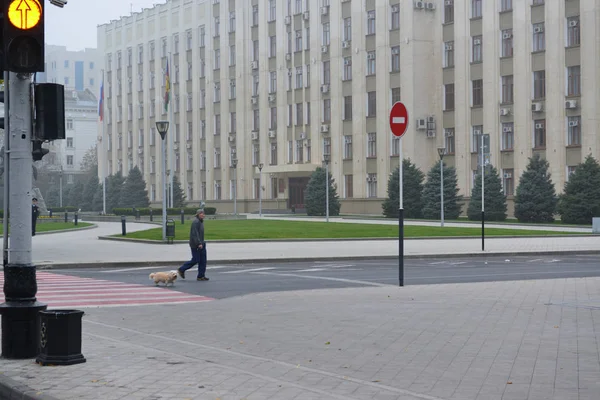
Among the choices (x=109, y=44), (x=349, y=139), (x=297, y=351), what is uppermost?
(x=109, y=44)

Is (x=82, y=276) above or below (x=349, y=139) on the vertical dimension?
below

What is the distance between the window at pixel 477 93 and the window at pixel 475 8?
4.86 m

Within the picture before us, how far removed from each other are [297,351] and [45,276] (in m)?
14.0

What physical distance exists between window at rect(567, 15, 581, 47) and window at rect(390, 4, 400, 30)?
53.6 ft

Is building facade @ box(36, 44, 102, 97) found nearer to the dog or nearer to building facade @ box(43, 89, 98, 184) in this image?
building facade @ box(43, 89, 98, 184)

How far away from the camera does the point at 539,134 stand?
6619 cm

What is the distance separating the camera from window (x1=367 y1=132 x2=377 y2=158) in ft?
260

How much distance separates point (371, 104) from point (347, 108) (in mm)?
3134

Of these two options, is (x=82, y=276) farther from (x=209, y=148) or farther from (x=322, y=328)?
(x=209, y=148)

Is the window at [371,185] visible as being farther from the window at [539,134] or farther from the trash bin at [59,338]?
the trash bin at [59,338]

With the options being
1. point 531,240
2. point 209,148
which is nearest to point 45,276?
point 531,240

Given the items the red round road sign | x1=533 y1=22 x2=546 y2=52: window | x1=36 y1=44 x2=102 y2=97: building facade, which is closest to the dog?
the red round road sign

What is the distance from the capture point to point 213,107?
3927 inches

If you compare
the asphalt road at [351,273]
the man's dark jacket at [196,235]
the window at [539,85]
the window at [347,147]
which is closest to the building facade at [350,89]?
the window at [539,85]
